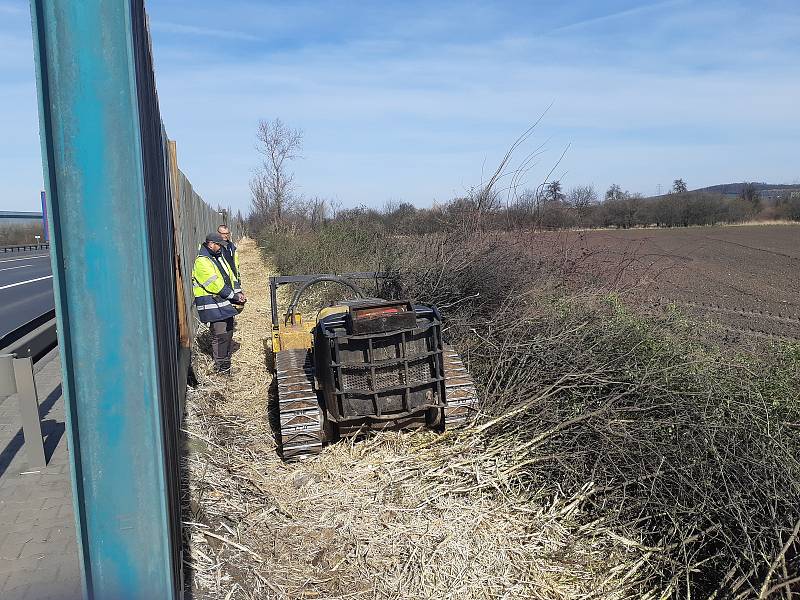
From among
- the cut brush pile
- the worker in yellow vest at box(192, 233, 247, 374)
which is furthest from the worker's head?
the cut brush pile

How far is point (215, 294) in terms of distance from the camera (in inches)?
300

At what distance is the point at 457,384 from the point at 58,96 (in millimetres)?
4053

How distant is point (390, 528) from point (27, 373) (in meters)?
2.62

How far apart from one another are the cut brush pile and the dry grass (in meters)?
0.01

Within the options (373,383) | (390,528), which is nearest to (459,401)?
(373,383)

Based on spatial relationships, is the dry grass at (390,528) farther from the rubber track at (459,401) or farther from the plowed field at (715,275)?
the plowed field at (715,275)

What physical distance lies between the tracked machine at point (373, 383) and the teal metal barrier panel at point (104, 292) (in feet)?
8.98

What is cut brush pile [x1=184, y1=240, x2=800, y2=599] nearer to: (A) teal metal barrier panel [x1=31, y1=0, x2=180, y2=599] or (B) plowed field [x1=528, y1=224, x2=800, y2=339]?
(A) teal metal barrier panel [x1=31, y1=0, x2=180, y2=599]

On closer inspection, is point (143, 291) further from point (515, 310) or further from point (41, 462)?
point (515, 310)

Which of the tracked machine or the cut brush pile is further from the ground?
the tracked machine

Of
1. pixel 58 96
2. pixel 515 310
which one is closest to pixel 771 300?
pixel 515 310

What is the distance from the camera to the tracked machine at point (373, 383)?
4824 mm

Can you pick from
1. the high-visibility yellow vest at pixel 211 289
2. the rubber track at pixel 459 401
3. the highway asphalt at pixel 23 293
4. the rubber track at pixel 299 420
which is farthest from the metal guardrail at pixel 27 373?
the rubber track at pixel 459 401

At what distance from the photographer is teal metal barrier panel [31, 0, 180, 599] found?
1.88 metres
